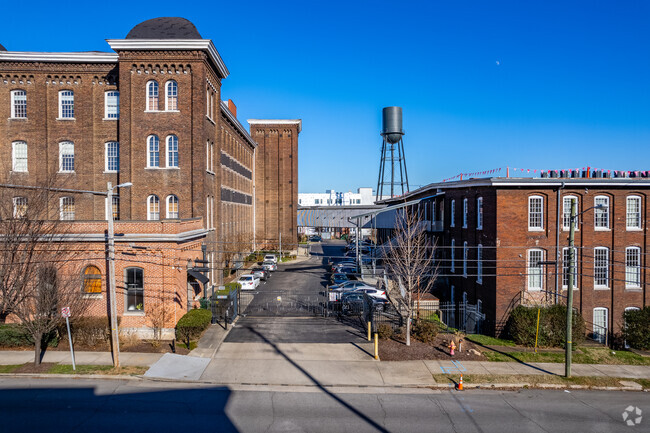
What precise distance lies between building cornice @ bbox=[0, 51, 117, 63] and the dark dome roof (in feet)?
9.07

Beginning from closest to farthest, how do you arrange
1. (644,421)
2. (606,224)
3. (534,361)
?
(644,421)
(534,361)
(606,224)

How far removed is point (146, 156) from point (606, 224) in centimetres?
3188

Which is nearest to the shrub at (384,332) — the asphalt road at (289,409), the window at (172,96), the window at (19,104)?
the asphalt road at (289,409)

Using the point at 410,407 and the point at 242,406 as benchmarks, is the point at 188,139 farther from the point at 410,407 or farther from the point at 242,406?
the point at 410,407

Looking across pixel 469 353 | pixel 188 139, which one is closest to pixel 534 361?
pixel 469 353

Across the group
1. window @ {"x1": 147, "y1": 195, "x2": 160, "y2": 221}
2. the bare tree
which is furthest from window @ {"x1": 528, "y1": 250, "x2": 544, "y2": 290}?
window @ {"x1": 147, "y1": 195, "x2": 160, "y2": 221}

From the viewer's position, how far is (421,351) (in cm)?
2148

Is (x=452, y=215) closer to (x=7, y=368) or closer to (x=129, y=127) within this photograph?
(x=129, y=127)

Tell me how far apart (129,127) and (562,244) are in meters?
30.5

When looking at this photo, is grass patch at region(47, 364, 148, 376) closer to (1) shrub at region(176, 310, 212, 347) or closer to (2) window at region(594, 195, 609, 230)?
(1) shrub at region(176, 310, 212, 347)

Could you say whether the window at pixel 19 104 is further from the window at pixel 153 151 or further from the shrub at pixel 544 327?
the shrub at pixel 544 327

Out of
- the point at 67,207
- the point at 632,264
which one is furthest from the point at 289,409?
the point at 67,207

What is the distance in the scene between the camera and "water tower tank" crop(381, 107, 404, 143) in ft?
226

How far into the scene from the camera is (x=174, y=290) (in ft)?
74.6
